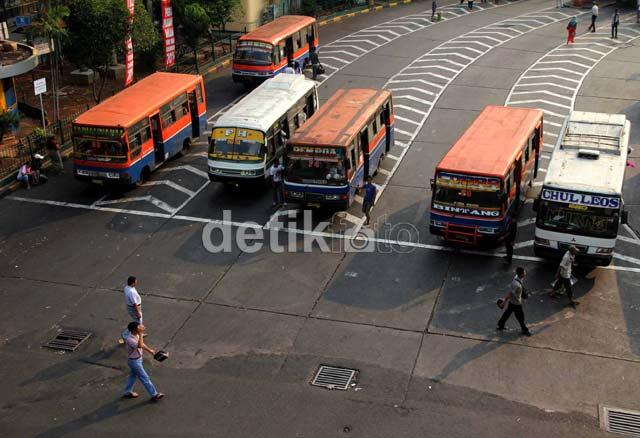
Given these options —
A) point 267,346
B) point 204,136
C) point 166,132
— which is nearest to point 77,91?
point 204,136

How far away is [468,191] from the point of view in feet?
71.1

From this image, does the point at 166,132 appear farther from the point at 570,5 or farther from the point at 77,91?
the point at 570,5

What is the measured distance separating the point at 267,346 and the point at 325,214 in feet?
24.9

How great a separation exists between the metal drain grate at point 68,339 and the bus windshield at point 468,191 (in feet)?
32.6

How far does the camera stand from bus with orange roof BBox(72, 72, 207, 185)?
25.8 meters

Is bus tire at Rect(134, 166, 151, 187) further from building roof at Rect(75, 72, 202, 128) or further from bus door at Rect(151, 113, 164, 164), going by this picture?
building roof at Rect(75, 72, 202, 128)

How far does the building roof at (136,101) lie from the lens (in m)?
26.0

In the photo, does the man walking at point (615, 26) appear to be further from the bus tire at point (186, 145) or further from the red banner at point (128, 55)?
the bus tire at point (186, 145)

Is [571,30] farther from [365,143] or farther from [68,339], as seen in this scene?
[68,339]

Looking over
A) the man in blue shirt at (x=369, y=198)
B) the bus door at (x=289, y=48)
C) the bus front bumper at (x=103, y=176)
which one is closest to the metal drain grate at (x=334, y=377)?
the man in blue shirt at (x=369, y=198)

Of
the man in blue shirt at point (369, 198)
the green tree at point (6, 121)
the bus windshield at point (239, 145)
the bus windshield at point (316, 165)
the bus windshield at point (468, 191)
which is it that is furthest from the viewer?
the green tree at point (6, 121)

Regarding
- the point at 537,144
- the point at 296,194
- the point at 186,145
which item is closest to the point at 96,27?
the point at 186,145

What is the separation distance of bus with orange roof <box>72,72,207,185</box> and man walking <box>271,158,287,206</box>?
15.3 feet

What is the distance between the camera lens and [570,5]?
54.8 m
